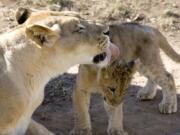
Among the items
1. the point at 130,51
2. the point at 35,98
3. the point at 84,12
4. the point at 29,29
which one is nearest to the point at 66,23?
the point at 29,29

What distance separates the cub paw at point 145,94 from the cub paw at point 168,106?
31 centimetres

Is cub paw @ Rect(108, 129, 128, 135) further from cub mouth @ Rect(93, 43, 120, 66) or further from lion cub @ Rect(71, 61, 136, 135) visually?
cub mouth @ Rect(93, 43, 120, 66)

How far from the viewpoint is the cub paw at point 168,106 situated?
7.02 metres

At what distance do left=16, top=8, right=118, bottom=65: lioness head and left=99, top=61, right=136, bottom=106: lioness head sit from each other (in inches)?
23.0

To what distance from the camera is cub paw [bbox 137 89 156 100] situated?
7.37 m

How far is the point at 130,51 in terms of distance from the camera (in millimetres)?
6832

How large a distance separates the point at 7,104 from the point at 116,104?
1.26 metres

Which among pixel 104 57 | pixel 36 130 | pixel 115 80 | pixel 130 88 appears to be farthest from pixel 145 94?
pixel 104 57

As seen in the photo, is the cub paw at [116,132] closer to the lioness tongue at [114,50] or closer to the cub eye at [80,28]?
the lioness tongue at [114,50]

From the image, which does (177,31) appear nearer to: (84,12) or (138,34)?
(84,12)

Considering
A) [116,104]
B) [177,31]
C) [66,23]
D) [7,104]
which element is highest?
[66,23]

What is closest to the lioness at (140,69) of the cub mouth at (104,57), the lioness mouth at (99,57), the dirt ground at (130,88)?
the dirt ground at (130,88)

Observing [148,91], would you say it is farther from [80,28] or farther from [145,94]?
[80,28]

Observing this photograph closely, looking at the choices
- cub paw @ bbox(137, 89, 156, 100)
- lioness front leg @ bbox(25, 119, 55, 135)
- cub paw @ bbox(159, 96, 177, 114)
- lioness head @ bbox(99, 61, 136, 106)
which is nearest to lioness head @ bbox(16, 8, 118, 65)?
lioness head @ bbox(99, 61, 136, 106)
